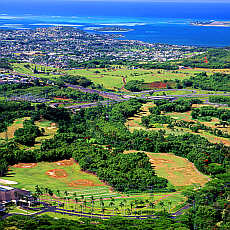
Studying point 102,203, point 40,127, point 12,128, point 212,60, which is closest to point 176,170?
point 102,203

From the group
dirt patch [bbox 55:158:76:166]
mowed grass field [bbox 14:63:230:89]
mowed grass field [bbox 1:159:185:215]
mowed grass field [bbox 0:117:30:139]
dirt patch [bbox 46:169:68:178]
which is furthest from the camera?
mowed grass field [bbox 14:63:230:89]

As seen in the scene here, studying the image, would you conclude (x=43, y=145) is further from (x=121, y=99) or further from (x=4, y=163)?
(x=121, y=99)

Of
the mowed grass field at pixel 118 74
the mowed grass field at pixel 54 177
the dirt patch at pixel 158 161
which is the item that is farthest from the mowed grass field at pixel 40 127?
the mowed grass field at pixel 118 74

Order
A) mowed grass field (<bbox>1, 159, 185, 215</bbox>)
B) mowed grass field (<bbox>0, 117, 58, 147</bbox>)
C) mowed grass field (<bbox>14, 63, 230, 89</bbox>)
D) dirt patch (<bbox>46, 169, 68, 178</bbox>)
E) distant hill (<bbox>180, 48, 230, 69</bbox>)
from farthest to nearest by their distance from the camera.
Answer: distant hill (<bbox>180, 48, 230, 69</bbox>) → mowed grass field (<bbox>14, 63, 230, 89</bbox>) → mowed grass field (<bbox>0, 117, 58, 147</bbox>) → dirt patch (<bbox>46, 169, 68, 178</bbox>) → mowed grass field (<bbox>1, 159, 185, 215</bbox>)

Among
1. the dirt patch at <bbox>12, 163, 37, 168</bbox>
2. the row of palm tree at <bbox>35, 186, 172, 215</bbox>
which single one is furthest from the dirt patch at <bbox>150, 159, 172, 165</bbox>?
the dirt patch at <bbox>12, 163, 37, 168</bbox>

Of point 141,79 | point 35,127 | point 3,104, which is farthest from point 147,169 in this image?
point 141,79

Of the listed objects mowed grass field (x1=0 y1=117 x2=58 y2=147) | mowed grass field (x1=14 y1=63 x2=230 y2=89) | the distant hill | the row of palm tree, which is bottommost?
the row of palm tree

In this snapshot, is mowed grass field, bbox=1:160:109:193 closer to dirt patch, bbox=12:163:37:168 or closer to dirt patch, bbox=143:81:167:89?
dirt patch, bbox=12:163:37:168
